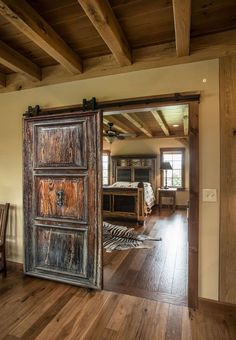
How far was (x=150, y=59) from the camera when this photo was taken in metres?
2.20

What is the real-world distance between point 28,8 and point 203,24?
4.80ft

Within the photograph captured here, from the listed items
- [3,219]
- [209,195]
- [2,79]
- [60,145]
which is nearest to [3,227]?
[3,219]

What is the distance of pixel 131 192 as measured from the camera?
206 inches

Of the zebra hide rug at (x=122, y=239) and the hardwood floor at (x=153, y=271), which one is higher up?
the zebra hide rug at (x=122, y=239)

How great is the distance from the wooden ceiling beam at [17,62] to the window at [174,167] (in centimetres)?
583

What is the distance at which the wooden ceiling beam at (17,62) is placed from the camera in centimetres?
216

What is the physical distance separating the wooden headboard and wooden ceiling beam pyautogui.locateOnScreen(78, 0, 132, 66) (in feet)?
18.6

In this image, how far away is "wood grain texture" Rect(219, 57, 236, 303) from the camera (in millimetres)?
1979

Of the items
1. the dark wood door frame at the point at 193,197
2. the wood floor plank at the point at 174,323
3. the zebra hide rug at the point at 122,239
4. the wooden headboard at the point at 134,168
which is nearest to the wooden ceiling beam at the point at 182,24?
the dark wood door frame at the point at 193,197

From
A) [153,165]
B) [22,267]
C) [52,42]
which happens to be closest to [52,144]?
[52,42]

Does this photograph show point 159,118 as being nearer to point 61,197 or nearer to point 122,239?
point 122,239

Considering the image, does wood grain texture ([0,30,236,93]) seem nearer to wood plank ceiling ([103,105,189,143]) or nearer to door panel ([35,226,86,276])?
wood plank ceiling ([103,105,189,143])

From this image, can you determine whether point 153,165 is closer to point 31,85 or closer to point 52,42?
point 31,85

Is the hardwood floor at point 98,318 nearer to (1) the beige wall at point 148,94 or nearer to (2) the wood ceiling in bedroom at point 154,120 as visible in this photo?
(1) the beige wall at point 148,94
